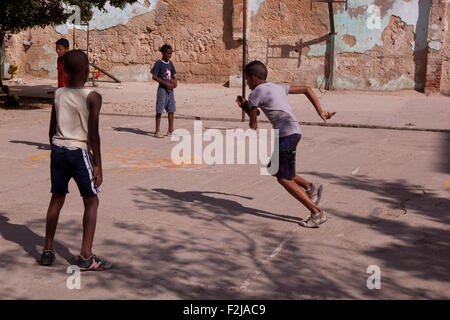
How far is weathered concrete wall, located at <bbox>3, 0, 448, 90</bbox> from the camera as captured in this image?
21.5m

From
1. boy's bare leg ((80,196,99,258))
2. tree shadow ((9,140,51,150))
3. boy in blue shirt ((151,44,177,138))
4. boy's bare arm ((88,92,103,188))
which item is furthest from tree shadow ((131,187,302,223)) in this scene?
boy in blue shirt ((151,44,177,138))

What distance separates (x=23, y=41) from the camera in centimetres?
2600

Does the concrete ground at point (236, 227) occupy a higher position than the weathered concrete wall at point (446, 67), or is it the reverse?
the weathered concrete wall at point (446, 67)

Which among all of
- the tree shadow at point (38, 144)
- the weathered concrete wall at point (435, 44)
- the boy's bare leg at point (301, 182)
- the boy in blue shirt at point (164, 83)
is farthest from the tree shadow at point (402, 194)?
the weathered concrete wall at point (435, 44)

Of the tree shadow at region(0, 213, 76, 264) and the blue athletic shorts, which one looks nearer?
the tree shadow at region(0, 213, 76, 264)

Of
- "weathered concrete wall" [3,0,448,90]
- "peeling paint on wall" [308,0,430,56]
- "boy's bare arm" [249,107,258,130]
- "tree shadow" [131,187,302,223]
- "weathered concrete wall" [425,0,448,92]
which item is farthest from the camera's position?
"weathered concrete wall" [3,0,448,90]

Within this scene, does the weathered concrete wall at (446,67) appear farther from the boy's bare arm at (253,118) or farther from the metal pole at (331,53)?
the boy's bare arm at (253,118)

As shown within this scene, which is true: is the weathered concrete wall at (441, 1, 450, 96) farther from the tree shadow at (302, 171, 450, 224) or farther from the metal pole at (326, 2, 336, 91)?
the tree shadow at (302, 171, 450, 224)

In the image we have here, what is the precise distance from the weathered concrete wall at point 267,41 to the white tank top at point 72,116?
1849 centimetres

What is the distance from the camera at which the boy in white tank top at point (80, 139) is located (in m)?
4.50

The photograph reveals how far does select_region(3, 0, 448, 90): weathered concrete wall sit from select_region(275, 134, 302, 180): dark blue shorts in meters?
16.8

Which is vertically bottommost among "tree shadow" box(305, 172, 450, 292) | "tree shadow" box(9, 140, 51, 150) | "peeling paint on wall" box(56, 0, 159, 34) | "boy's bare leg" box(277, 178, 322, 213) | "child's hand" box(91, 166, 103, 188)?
"tree shadow" box(305, 172, 450, 292)
